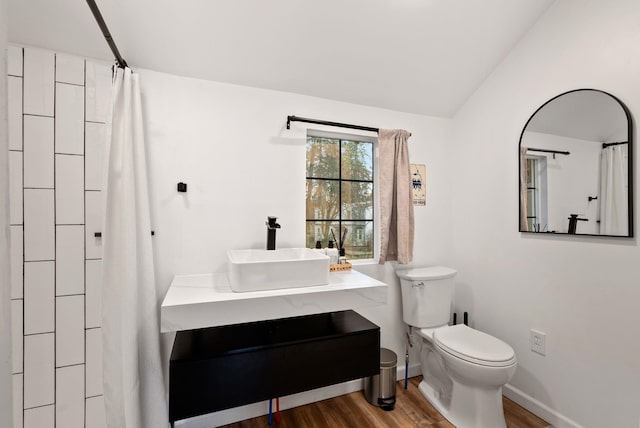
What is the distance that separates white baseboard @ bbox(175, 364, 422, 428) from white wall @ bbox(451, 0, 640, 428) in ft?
2.89

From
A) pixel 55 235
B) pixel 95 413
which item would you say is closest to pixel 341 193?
pixel 55 235

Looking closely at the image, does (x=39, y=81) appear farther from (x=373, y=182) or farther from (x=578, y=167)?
(x=578, y=167)

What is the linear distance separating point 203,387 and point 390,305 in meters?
1.32

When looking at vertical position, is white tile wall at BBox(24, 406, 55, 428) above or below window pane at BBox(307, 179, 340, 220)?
below

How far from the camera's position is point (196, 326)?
1.19 m

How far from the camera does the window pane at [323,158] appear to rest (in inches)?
78.9

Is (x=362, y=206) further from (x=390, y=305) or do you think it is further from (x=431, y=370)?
(x=431, y=370)

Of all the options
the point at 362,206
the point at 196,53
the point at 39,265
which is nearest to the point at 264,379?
the point at 39,265

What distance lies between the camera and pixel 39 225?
1.28 metres

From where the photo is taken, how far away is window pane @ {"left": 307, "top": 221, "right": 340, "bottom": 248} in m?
1.99

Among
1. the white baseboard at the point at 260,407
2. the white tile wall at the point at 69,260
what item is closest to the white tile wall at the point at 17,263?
the white tile wall at the point at 69,260

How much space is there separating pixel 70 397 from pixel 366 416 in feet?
5.04

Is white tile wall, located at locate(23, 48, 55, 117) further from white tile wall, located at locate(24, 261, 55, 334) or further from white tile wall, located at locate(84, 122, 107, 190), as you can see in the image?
white tile wall, located at locate(24, 261, 55, 334)

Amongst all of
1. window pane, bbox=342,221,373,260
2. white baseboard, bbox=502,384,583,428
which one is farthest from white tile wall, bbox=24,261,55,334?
white baseboard, bbox=502,384,583,428
